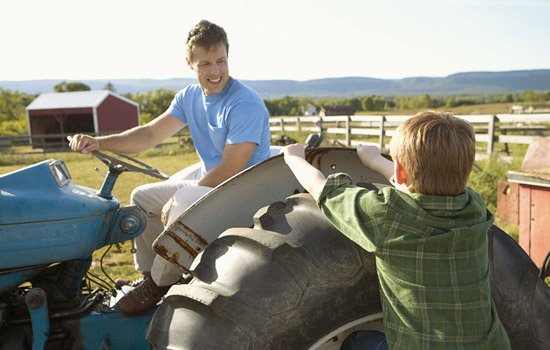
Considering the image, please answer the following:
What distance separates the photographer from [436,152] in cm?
155

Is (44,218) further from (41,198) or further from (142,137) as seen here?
(142,137)

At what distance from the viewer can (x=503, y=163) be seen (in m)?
8.20

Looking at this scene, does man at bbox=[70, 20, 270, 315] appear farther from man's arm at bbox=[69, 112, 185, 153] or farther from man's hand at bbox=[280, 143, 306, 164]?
man's hand at bbox=[280, 143, 306, 164]

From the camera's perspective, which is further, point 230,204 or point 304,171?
point 230,204

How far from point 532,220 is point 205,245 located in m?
2.15

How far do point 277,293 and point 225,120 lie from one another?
49.0 inches

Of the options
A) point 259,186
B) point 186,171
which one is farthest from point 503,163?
point 259,186

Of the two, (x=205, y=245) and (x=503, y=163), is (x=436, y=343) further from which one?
(x=503, y=163)

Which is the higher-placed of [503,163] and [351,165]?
[351,165]

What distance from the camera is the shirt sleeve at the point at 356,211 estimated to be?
1.62m

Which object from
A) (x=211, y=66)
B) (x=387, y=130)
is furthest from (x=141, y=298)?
(x=387, y=130)

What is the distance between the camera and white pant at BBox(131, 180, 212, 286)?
238 cm

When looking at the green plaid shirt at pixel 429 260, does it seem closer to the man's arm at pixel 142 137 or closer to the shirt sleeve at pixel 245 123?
the shirt sleeve at pixel 245 123

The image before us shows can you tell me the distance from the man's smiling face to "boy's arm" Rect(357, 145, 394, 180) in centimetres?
103
